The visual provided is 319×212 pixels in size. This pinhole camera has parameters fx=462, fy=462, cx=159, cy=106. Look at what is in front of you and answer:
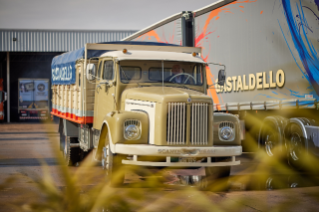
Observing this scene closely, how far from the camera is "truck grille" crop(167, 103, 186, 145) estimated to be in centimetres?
714

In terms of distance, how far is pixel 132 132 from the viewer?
284 inches

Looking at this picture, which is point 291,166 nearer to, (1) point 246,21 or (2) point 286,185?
(2) point 286,185

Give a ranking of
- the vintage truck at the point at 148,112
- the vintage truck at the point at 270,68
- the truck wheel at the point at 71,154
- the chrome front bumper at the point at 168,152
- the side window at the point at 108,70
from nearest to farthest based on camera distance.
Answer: the chrome front bumper at the point at 168,152
the vintage truck at the point at 148,112
the side window at the point at 108,70
the vintage truck at the point at 270,68
the truck wheel at the point at 71,154

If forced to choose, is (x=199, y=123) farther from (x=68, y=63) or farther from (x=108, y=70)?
(x=68, y=63)

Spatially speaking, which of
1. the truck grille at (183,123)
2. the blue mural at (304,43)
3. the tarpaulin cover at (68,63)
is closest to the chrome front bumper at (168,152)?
the truck grille at (183,123)

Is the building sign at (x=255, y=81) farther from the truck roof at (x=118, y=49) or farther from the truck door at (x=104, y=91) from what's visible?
the truck door at (x=104, y=91)

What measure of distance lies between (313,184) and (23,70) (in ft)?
107

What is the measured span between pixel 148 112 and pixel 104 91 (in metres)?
1.81

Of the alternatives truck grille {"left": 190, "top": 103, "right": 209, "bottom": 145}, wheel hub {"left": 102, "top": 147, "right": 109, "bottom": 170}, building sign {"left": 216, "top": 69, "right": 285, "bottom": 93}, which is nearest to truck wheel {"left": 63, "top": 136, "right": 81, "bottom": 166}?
wheel hub {"left": 102, "top": 147, "right": 109, "bottom": 170}

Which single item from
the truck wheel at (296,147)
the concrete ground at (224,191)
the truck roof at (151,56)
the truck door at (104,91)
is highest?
the truck roof at (151,56)

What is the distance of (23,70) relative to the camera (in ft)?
122

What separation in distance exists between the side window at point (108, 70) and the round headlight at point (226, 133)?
94.1 inches

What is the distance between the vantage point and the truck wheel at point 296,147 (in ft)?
31.1

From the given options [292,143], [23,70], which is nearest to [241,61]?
[292,143]
